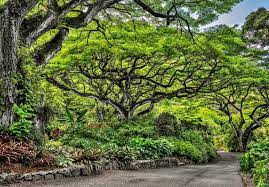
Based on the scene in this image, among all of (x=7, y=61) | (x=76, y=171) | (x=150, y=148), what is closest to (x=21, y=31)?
(x=7, y=61)

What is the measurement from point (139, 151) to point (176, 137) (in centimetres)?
565

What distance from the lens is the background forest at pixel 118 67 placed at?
916cm

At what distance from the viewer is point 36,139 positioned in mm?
9438

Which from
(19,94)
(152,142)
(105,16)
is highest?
(105,16)

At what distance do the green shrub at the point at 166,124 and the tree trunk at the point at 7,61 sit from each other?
392 inches

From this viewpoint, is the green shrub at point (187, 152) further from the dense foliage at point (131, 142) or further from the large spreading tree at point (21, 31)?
the large spreading tree at point (21, 31)

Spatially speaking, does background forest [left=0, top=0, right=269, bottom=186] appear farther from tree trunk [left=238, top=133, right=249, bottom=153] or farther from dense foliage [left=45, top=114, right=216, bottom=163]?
tree trunk [left=238, top=133, right=249, bottom=153]

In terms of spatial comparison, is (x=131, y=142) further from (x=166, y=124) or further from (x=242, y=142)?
(x=242, y=142)

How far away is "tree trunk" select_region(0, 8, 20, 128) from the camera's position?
898 cm

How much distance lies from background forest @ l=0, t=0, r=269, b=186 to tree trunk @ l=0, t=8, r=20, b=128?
1.0 inches

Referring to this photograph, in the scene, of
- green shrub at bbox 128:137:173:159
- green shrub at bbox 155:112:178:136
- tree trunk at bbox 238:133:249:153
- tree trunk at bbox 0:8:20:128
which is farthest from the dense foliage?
tree trunk at bbox 238:133:249:153

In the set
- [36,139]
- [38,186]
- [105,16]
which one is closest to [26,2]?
[36,139]

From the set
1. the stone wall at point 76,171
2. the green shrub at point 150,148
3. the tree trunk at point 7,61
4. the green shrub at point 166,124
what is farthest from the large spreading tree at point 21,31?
the green shrub at point 166,124

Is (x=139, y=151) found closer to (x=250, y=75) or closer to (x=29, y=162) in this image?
(x=29, y=162)
